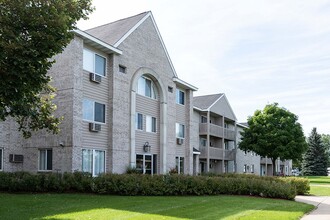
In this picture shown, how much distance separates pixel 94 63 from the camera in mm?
22297

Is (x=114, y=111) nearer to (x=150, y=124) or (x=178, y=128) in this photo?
(x=150, y=124)

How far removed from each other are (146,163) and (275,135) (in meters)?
22.3

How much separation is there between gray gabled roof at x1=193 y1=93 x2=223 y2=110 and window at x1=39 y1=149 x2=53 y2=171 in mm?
21809

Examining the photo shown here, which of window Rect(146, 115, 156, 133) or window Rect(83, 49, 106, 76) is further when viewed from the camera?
window Rect(146, 115, 156, 133)

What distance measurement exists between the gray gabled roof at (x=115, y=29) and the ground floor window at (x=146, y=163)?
760 cm

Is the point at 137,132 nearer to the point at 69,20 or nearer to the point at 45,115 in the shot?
the point at 45,115

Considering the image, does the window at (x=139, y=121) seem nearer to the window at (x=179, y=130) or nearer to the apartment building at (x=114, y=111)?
the apartment building at (x=114, y=111)

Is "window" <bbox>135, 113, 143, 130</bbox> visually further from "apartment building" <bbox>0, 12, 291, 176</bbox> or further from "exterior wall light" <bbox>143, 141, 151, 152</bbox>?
"exterior wall light" <bbox>143, 141, 151, 152</bbox>

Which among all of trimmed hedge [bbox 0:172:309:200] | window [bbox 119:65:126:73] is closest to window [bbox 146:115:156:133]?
window [bbox 119:65:126:73]

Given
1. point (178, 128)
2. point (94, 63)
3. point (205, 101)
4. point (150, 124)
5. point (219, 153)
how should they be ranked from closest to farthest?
point (94, 63) < point (150, 124) < point (178, 128) < point (219, 153) < point (205, 101)

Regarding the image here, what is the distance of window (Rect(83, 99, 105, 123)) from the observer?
21.4 meters

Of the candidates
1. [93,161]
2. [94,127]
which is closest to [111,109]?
[94,127]

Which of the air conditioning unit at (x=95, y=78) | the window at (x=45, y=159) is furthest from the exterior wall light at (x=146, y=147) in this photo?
the window at (x=45, y=159)

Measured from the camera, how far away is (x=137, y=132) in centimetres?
2553
